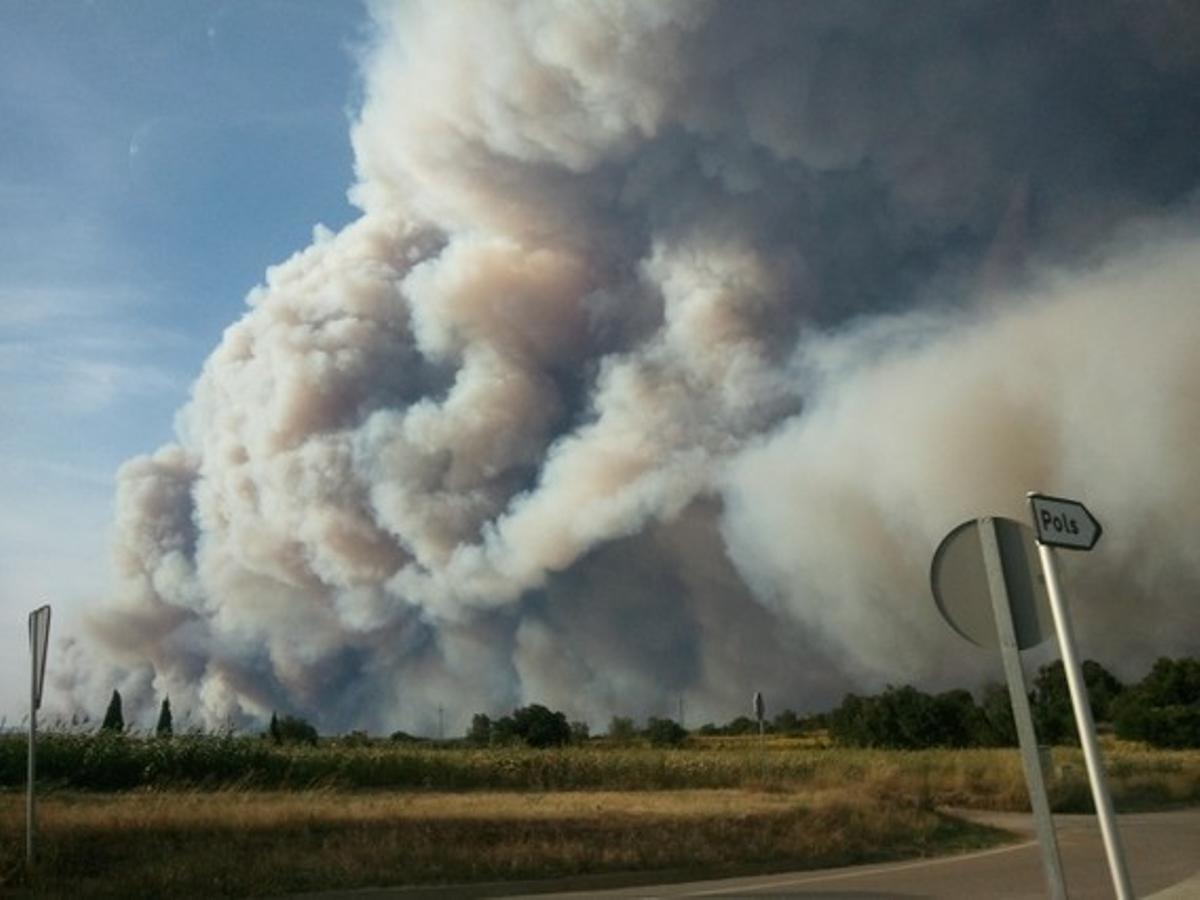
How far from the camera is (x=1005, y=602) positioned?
167 inches

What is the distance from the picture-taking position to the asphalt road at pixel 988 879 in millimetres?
10867

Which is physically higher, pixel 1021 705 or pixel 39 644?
pixel 39 644

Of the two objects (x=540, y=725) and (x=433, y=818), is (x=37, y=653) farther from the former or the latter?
(x=540, y=725)

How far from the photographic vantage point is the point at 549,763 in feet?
112

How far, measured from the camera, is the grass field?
1166cm

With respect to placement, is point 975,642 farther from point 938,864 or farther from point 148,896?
point 938,864

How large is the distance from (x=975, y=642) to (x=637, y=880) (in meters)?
9.21

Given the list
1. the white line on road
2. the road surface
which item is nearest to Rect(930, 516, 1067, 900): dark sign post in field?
the road surface

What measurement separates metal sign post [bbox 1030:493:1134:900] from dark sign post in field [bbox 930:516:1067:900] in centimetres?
7

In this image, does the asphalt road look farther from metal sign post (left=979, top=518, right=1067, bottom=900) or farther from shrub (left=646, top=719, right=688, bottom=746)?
shrub (left=646, top=719, right=688, bottom=746)

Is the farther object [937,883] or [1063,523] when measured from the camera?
[937,883]

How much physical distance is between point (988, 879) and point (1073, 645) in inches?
350

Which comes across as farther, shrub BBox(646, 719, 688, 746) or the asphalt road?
shrub BBox(646, 719, 688, 746)

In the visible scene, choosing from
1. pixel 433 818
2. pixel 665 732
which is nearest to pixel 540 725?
pixel 665 732
